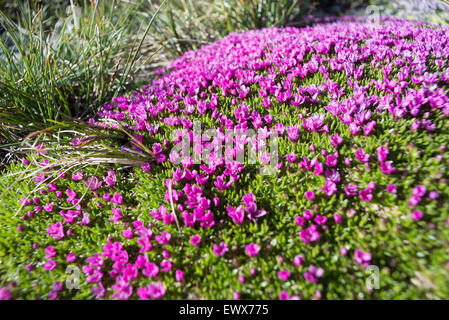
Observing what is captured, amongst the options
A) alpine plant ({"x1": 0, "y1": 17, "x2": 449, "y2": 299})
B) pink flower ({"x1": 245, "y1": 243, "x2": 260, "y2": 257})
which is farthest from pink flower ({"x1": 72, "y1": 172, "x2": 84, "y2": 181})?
pink flower ({"x1": 245, "y1": 243, "x2": 260, "y2": 257})

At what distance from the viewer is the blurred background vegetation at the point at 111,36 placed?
3881 millimetres

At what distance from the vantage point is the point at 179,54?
6.54m

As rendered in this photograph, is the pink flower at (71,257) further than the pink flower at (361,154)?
No

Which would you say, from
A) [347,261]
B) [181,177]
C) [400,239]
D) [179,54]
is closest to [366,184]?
[400,239]

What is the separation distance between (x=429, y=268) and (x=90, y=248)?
103 inches

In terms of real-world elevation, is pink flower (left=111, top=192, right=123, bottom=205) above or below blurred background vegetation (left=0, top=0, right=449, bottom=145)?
below

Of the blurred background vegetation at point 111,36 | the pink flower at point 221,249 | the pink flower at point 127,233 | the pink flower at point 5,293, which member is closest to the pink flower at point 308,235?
the pink flower at point 221,249

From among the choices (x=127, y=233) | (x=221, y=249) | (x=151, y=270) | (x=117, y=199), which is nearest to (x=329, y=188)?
(x=221, y=249)

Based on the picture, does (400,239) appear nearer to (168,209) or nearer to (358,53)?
(168,209)

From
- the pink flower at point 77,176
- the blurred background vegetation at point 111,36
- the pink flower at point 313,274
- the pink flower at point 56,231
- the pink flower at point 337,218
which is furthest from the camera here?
the blurred background vegetation at point 111,36

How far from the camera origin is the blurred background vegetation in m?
A: 3.88

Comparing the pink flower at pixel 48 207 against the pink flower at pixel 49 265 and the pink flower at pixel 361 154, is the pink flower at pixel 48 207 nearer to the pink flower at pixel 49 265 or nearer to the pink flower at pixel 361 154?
the pink flower at pixel 49 265

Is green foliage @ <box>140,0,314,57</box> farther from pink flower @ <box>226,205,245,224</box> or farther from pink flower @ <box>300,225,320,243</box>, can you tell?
pink flower @ <box>300,225,320,243</box>
